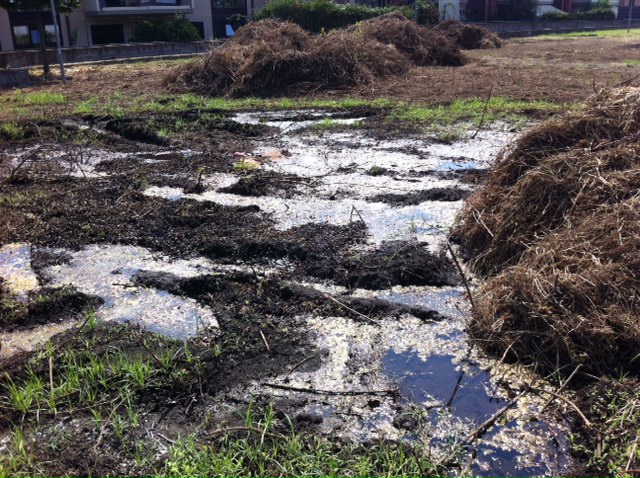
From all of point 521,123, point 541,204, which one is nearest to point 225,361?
point 541,204

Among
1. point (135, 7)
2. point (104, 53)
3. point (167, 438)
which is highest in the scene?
point (135, 7)

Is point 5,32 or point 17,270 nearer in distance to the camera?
point 17,270

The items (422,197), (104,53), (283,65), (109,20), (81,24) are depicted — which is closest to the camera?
(422,197)

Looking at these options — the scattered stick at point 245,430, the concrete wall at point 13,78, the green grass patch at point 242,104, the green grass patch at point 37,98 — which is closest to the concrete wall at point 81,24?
the concrete wall at point 13,78

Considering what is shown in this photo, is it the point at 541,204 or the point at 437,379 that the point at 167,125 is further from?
the point at 437,379

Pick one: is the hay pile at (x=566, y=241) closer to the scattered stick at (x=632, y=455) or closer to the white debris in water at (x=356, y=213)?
the white debris in water at (x=356, y=213)

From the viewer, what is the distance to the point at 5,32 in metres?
27.1

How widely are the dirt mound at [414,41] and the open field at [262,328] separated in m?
12.1

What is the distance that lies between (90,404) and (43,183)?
17.3ft

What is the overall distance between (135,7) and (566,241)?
101 ft

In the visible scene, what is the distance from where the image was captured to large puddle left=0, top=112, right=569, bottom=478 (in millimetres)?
3301

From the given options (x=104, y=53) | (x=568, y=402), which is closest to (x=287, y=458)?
(x=568, y=402)

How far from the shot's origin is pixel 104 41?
103 ft

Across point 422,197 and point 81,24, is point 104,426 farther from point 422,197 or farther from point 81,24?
point 81,24
